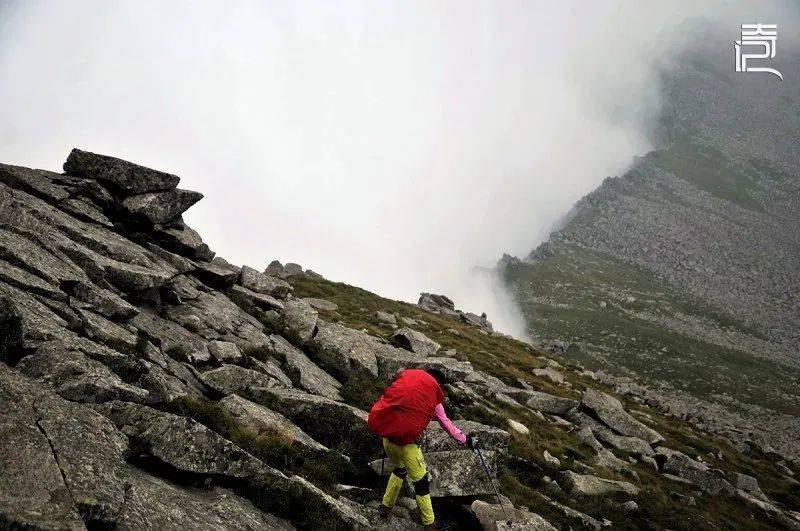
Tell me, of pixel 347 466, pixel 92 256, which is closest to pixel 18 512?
pixel 347 466

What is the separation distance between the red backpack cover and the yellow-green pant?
345 mm

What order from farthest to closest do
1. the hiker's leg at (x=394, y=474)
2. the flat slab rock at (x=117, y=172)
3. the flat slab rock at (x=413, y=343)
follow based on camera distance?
1. the flat slab rock at (x=413, y=343)
2. the flat slab rock at (x=117, y=172)
3. the hiker's leg at (x=394, y=474)

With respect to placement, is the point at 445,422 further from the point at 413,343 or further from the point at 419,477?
the point at 413,343

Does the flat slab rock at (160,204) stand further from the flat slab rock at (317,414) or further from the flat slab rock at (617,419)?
the flat slab rock at (617,419)

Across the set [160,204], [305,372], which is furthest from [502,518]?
[160,204]

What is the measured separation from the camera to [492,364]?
5175 centimetres

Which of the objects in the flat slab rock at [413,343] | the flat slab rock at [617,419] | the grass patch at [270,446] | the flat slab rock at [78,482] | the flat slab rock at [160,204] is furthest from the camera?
the flat slab rock at [413,343]

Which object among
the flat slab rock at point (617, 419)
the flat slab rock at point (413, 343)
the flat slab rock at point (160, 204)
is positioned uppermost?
the flat slab rock at point (160, 204)

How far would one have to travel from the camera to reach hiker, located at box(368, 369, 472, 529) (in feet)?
38.1

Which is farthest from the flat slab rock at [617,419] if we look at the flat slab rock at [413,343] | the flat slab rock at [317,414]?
the flat slab rock at [317,414]

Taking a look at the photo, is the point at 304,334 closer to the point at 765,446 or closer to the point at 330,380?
the point at 330,380

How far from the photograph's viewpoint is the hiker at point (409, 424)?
11609 millimetres

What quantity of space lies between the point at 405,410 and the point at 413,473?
1.81 meters

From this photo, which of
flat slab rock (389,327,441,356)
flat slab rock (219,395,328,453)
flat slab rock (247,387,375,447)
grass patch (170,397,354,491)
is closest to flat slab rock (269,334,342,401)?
flat slab rock (247,387,375,447)
